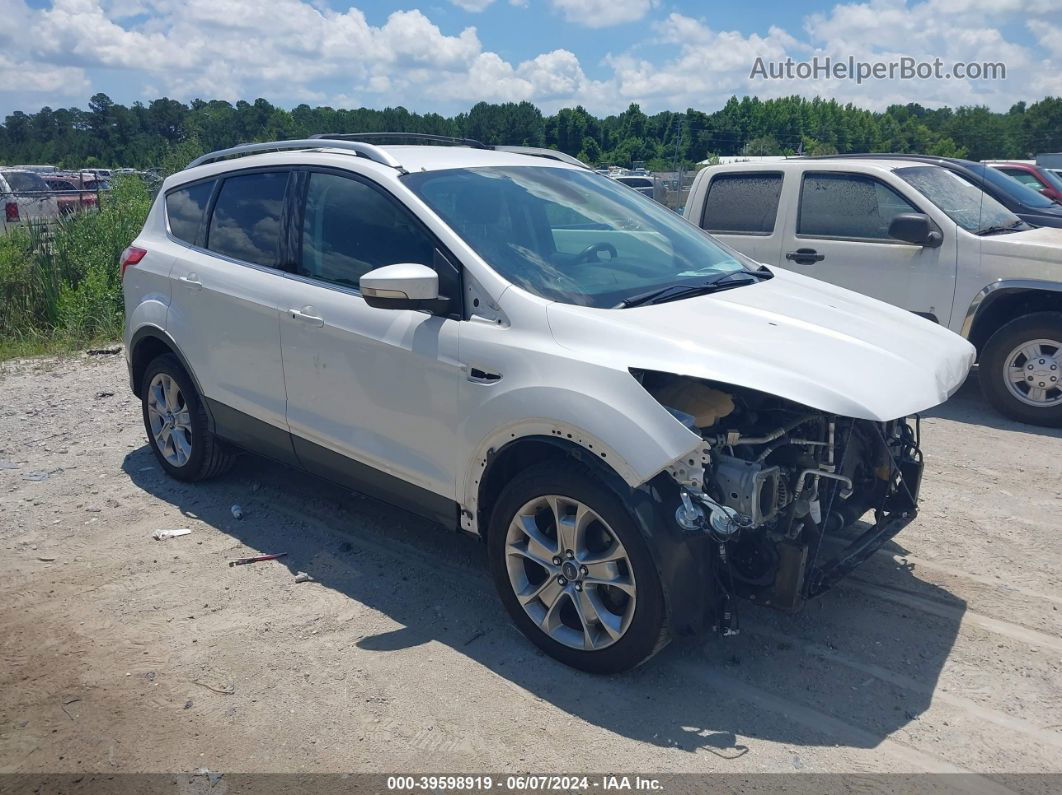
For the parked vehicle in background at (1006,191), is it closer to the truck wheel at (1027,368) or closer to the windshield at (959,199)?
the windshield at (959,199)

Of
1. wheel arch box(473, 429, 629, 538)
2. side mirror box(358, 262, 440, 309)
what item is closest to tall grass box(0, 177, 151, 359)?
side mirror box(358, 262, 440, 309)

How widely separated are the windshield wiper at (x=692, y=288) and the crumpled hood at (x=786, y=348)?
2.5 inches

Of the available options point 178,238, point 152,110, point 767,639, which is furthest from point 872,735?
point 152,110

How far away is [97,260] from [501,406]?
30.3 ft

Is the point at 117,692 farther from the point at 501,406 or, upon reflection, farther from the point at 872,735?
the point at 872,735

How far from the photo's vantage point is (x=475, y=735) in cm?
331

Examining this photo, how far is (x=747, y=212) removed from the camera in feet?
27.2

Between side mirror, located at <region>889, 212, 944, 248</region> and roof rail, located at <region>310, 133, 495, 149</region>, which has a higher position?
roof rail, located at <region>310, 133, 495, 149</region>

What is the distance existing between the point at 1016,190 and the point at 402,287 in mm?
6927

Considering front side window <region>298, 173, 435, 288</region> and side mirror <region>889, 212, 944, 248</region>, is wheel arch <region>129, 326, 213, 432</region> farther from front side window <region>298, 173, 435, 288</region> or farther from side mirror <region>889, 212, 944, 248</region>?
side mirror <region>889, 212, 944, 248</region>

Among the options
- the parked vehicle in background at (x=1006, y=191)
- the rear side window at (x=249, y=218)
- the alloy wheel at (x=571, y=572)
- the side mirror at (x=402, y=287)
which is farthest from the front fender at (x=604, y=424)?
the parked vehicle in background at (x=1006, y=191)

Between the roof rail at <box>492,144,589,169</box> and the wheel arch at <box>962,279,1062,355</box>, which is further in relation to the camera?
the wheel arch at <box>962,279,1062,355</box>

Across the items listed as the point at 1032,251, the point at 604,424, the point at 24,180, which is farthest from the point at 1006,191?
the point at 24,180

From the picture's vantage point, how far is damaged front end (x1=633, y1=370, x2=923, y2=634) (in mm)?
3314
